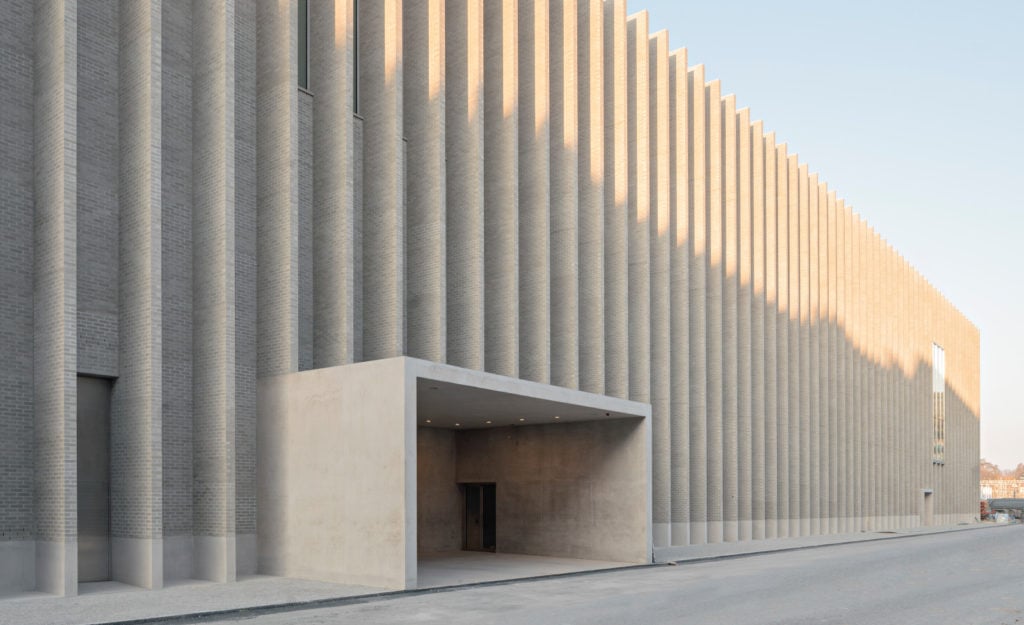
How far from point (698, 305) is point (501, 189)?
12476 mm

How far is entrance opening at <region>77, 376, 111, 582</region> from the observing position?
18594mm

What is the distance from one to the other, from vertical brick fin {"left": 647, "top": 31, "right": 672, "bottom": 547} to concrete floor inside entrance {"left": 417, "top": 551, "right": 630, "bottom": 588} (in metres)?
8.12

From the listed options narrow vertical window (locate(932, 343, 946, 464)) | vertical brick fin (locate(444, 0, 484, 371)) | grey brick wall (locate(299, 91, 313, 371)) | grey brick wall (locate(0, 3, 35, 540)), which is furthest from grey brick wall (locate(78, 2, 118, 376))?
narrow vertical window (locate(932, 343, 946, 464))

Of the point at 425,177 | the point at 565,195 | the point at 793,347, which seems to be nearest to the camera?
the point at 425,177

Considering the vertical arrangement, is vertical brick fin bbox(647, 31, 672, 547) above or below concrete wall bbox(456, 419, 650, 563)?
above

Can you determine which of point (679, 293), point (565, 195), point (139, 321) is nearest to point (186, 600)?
point (139, 321)

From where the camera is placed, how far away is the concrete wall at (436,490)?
29.4 m

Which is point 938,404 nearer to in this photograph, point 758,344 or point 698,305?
point 758,344

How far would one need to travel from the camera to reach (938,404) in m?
69.8

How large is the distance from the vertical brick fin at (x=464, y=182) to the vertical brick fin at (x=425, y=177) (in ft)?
3.07

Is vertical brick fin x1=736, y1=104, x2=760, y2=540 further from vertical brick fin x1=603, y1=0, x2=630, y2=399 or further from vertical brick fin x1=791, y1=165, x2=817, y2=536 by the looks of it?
vertical brick fin x1=603, y1=0, x2=630, y2=399

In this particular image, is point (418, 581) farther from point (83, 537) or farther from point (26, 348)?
point (26, 348)

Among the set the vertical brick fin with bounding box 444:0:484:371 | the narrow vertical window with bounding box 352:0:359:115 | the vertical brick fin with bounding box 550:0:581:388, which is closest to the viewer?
the narrow vertical window with bounding box 352:0:359:115

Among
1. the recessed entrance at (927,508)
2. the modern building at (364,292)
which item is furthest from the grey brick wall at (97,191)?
the recessed entrance at (927,508)
